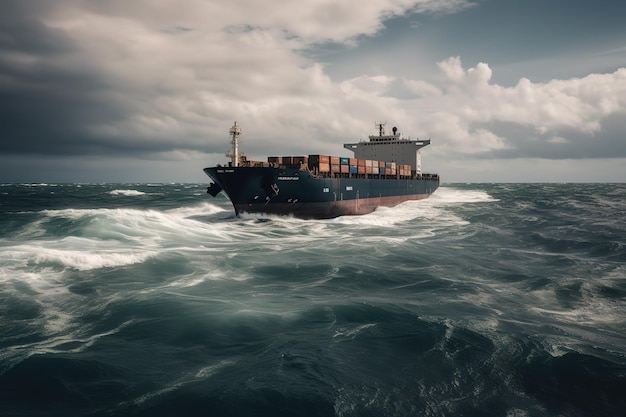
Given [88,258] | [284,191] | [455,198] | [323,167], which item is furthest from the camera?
[455,198]

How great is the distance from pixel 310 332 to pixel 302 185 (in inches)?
1188

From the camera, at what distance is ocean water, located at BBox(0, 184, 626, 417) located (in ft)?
28.4

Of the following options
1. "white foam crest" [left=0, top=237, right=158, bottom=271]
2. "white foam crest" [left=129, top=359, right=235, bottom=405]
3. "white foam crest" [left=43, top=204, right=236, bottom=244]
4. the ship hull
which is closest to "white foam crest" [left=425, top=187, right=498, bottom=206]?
the ship hull

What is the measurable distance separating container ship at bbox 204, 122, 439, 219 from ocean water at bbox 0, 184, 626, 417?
15048mm

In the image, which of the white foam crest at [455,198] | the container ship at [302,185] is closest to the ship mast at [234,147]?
the container ship at [302,185]

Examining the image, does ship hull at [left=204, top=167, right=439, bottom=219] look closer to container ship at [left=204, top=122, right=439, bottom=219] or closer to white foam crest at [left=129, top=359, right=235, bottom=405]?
container ship at [left=204, top=122, right=439, bottom=219]

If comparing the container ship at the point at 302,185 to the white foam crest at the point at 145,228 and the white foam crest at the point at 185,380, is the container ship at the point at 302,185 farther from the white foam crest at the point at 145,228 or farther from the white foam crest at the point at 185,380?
the white foam crest at the point at 185,380

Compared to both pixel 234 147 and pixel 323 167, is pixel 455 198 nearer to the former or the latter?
pixel 323 167

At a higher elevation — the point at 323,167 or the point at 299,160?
the point at 299,160

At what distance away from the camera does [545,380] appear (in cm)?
946

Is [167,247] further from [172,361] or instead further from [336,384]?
[336,384]

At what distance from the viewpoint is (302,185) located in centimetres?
4178

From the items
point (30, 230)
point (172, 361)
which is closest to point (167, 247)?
point (30, 230)

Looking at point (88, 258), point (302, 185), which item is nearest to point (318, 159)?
point (302, 185)
